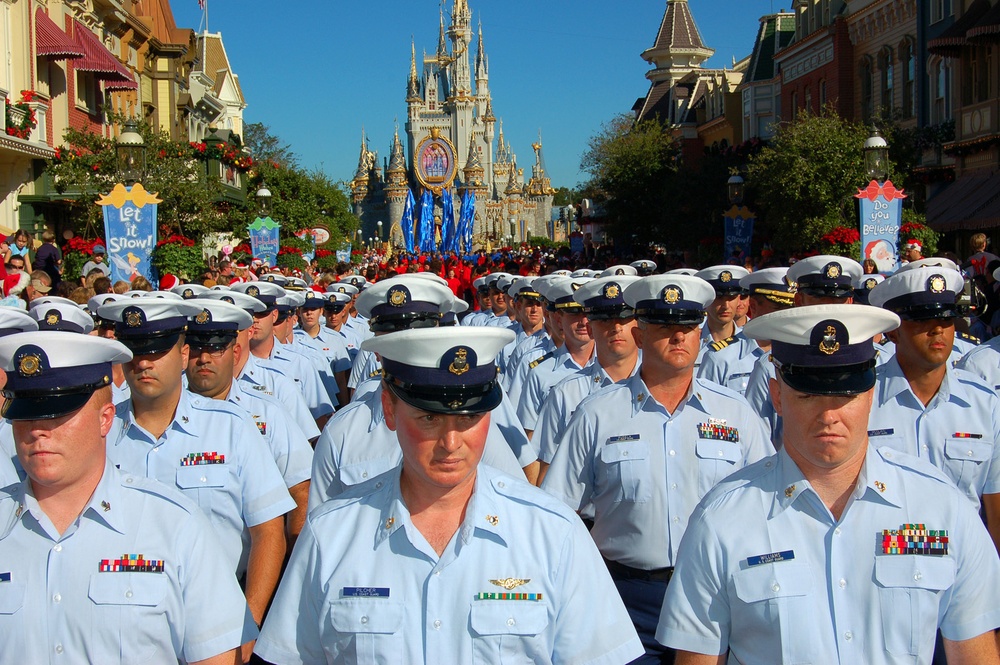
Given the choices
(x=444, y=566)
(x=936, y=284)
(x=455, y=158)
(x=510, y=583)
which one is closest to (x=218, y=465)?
(x=444, y=566)

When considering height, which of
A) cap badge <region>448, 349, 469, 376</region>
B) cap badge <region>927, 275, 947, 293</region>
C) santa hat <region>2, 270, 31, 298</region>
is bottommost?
cap badge <region>448, 349, 469, 376</region>

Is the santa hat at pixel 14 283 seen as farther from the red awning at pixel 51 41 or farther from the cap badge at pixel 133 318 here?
the red awning at pixel 51 41

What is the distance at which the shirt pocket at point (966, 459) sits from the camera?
5.18 meters

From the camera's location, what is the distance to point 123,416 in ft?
17.9

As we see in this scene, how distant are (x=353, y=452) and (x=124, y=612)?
6.13 feet

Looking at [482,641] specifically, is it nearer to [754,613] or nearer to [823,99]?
[754,613]

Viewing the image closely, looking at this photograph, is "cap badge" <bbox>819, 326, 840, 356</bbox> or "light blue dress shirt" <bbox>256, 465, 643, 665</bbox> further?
"cap badge" <bbox>819, 326, 840, 356</bbox>

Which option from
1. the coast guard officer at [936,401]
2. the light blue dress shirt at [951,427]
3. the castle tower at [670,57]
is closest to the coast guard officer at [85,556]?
the coast guard officer at [936,401]

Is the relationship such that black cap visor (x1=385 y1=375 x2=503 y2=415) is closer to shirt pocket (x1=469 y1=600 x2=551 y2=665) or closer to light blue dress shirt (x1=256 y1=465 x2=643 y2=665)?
light blue dress shirt (x1=256 y1=465 x2=643 y2=665)

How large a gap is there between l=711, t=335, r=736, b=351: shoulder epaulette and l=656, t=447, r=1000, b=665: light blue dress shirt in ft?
16.6

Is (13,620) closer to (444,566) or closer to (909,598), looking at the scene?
(444,566)

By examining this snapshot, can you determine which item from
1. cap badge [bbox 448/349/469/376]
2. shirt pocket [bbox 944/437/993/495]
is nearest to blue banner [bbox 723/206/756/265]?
shirt pocket [bbox 944/437/993/495]

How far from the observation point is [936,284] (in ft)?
18.7

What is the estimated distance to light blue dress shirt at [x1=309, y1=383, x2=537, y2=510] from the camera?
5.29m
